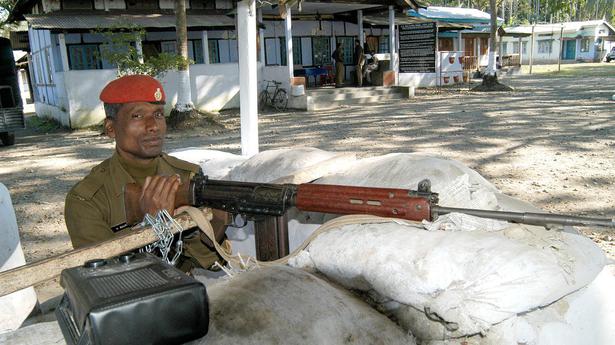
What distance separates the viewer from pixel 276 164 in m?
2.83

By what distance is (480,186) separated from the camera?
2.01m

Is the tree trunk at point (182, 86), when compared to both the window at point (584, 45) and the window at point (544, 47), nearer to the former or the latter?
the window at point (544, 47)

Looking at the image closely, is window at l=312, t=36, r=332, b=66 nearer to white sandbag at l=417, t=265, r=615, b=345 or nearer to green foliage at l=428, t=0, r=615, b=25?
white sandbag at l=417, t=265, r=615, b=345

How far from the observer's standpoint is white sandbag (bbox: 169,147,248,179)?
3.18 m

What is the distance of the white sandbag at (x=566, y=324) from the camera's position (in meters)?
1.57

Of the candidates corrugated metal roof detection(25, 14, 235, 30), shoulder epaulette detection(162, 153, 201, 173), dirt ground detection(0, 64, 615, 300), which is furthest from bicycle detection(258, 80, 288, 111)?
shoulder epaulette detection(162, 153, 201, 173)

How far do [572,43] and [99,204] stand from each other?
173 feet

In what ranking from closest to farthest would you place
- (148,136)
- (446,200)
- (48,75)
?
(446,200) → (148,136) → (48,75)

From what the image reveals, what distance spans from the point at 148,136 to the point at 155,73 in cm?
998

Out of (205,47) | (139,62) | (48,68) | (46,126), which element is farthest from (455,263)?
(48,68)

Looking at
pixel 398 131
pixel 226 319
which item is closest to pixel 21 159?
pixel 398 131

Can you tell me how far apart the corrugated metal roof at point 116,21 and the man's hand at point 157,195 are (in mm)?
11447

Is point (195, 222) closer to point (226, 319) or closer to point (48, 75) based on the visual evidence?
point (226, 319)

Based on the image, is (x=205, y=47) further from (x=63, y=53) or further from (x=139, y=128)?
(x=139, y=128)
